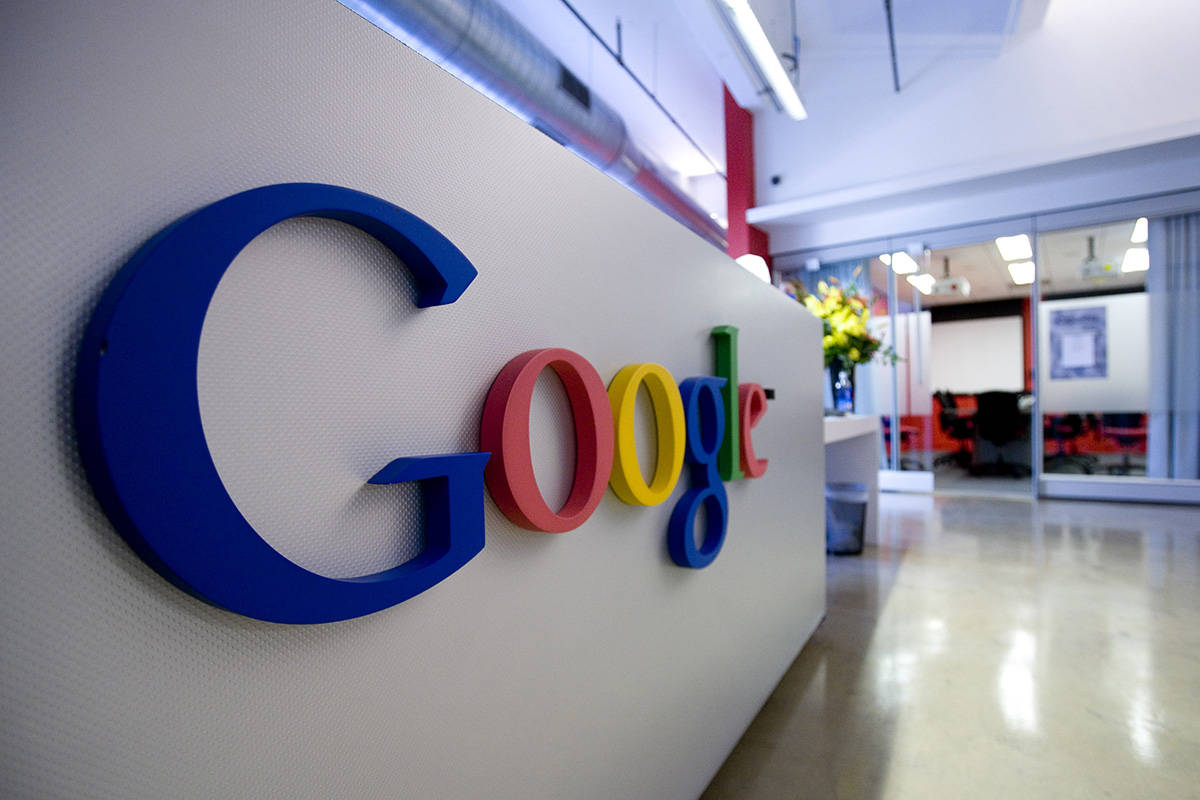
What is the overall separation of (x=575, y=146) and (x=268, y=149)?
484 centimetres

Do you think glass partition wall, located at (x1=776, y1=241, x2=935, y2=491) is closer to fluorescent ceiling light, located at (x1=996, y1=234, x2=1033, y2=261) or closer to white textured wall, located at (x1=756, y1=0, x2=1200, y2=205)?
fluorescent ceiling light, located at (x1=996, y1=234, x2=1033, y2=261)

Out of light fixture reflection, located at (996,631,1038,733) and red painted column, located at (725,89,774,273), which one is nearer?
light fixture reflection, located at (996,631,1038,733)

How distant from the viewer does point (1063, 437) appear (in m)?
7.12

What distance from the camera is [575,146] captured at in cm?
510

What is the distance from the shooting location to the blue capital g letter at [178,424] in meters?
0.47

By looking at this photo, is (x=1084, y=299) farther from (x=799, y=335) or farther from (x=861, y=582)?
(x=799, y=335)

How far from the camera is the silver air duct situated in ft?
10.8

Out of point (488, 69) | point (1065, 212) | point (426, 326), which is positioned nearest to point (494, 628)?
point (426, 326)

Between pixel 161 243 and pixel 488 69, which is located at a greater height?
pixel 488 69

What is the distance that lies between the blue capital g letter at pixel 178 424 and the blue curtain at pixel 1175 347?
25.6ft

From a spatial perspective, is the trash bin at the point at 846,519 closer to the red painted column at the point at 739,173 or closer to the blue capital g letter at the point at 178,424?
the blue capital g letter at the point at 178,424

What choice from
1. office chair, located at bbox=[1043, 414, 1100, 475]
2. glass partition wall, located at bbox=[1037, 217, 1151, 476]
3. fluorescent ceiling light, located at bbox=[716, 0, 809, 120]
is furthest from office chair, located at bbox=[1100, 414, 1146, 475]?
fluorescent ceiling light, located at bbox=[716, 0, 809, 120]

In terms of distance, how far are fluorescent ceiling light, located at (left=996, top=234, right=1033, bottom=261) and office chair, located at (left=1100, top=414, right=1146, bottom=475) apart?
6.90ft

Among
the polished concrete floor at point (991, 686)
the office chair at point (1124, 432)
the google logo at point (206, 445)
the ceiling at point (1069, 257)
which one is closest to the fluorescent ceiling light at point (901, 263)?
the ceiling at point (1069, 257)
